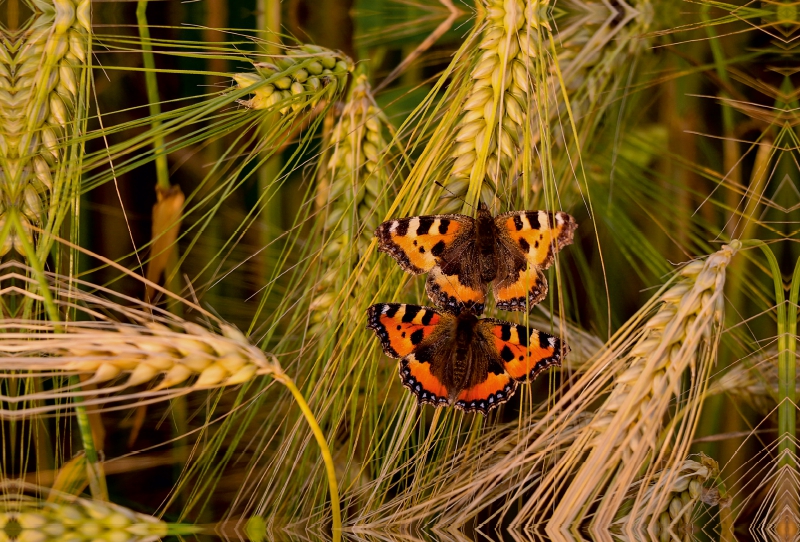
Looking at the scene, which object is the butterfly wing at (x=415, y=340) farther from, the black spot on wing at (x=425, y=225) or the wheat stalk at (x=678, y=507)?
the wheat stalk at (x=678, y=507)

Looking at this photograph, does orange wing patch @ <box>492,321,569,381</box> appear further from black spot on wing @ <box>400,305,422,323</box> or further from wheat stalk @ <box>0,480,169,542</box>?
wheat stalk @ <box>0,480,169,542</box>

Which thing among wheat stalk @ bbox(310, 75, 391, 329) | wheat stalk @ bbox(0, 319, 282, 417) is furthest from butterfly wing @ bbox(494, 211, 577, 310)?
wheat stalk @ bbox(0, 319, 282, 417)

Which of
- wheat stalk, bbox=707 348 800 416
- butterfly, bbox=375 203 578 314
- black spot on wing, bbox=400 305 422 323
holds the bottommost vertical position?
wheat stalk, bbox=707 348 800 416

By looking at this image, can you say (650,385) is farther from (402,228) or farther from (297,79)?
(297,79)

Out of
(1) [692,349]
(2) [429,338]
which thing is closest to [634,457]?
(1) [692,349]

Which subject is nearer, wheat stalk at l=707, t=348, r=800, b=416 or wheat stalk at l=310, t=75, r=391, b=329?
wheat stalk at l=310, t=75, r=391, b=329

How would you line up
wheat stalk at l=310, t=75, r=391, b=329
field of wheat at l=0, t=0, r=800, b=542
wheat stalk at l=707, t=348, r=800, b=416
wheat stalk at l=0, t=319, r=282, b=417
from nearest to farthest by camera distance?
wheat stalk at l=0, t=319, r=282, b=417 → field of wheat at l=0, t=0, r=800, b=542 → wheat stalk at l=310, t=75, r=391, b=329 → wheat stalk at l=707, t=348, r=800, b=416

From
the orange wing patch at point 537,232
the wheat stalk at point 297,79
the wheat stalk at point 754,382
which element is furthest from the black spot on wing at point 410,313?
the wheat stalk at point 754,382
